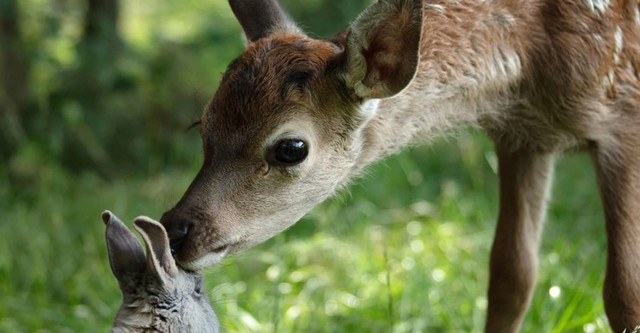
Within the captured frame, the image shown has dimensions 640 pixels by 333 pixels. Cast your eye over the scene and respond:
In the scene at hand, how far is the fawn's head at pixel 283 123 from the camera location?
4359mm

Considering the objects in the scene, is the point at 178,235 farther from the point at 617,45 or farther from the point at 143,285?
the point at 617,45

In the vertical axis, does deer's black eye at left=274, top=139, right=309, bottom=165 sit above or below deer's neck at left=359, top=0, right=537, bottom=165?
above

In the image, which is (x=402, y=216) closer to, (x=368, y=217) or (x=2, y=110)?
(x=368, y=217)

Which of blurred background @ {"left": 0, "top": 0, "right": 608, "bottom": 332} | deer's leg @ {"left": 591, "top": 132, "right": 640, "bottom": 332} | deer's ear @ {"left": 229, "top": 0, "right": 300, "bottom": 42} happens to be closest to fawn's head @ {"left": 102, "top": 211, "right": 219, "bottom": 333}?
blurred background @ {"left": 0, "top": 0, "right": 608, "bottom": 332}

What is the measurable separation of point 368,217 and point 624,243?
10.2 ft

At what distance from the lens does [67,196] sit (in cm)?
894

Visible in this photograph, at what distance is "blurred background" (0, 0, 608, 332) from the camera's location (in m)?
6.12

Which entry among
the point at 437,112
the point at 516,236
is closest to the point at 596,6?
the point at 437,112

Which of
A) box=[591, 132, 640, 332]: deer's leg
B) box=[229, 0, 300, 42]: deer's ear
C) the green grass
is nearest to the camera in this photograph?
box=[591, 132, 640, 332]: deer's leg

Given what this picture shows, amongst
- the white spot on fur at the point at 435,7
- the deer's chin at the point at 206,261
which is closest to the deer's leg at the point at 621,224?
the white spot on fur at the point at 435,7

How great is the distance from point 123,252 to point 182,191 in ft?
15.4

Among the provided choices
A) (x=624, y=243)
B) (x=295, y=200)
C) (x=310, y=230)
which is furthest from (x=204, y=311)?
(x=310, y=230)

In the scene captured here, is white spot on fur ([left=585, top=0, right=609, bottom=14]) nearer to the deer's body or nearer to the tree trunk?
the deer's body

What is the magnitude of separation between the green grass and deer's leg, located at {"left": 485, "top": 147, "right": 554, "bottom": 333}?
23cm
